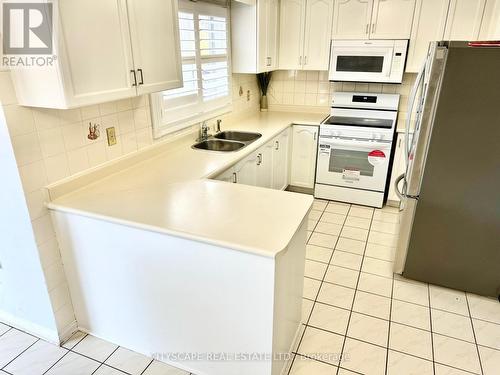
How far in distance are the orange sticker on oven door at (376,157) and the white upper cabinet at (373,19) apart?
1.13m

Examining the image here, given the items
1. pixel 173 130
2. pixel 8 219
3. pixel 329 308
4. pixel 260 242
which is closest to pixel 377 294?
pixel 329 308

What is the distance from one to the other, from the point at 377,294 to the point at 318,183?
165 centimetres

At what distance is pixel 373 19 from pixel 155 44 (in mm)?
2435

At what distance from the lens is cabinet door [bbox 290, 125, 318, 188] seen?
3811mm

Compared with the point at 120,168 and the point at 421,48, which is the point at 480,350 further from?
the point at 421,48

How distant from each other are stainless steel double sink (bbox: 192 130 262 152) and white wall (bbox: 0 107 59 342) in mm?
1418

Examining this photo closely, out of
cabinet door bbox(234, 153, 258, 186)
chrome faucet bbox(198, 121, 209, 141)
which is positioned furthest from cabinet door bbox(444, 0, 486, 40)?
chrome faucet bbox(198, 121, 209, 141)

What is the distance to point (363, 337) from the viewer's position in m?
2.08

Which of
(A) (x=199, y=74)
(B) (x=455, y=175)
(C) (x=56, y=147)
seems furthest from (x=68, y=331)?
(B) (x=455, y=175)

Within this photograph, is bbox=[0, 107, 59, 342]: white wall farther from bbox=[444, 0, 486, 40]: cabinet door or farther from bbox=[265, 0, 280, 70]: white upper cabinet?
bbox=[444, 0, 486, 40]: cabinet door

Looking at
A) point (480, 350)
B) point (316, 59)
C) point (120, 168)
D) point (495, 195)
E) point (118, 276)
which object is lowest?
point (480, 350)

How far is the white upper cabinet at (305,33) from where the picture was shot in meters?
3.64

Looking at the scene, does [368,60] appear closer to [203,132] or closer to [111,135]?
[203,132]

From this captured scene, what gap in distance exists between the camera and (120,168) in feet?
7.31
